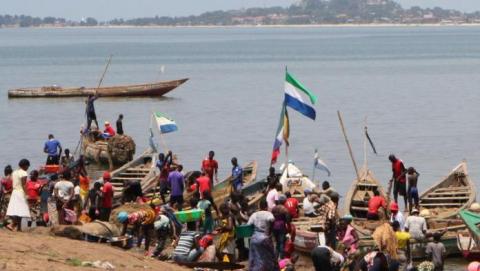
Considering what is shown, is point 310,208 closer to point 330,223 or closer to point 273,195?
point 273,195

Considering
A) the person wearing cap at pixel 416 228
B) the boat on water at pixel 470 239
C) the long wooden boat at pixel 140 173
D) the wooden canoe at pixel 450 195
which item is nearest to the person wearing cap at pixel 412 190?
the wooden canoe at pixel 450 195

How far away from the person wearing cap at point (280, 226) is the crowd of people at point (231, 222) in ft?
0.05

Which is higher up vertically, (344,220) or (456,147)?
(344,220)

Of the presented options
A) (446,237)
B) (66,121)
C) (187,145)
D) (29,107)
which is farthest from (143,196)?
(29,107)

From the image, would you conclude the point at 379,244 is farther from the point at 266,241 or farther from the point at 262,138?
the point at 262,138

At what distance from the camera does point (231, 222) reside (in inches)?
837

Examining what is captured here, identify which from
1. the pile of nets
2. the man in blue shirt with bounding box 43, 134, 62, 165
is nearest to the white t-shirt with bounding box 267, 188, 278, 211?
the man in blue shirt with bounding box 43, 134, 62, 165

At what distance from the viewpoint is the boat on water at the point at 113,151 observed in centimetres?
3912

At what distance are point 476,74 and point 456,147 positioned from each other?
171ft

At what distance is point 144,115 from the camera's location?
63.2 m

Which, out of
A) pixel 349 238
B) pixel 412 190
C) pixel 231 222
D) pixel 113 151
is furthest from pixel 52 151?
pixel 349 238

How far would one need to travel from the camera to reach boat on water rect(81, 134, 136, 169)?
128 feet

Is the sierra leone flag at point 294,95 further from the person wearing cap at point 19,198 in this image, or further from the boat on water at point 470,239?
the person wearing cap at point 19,198

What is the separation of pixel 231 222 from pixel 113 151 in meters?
18.4
